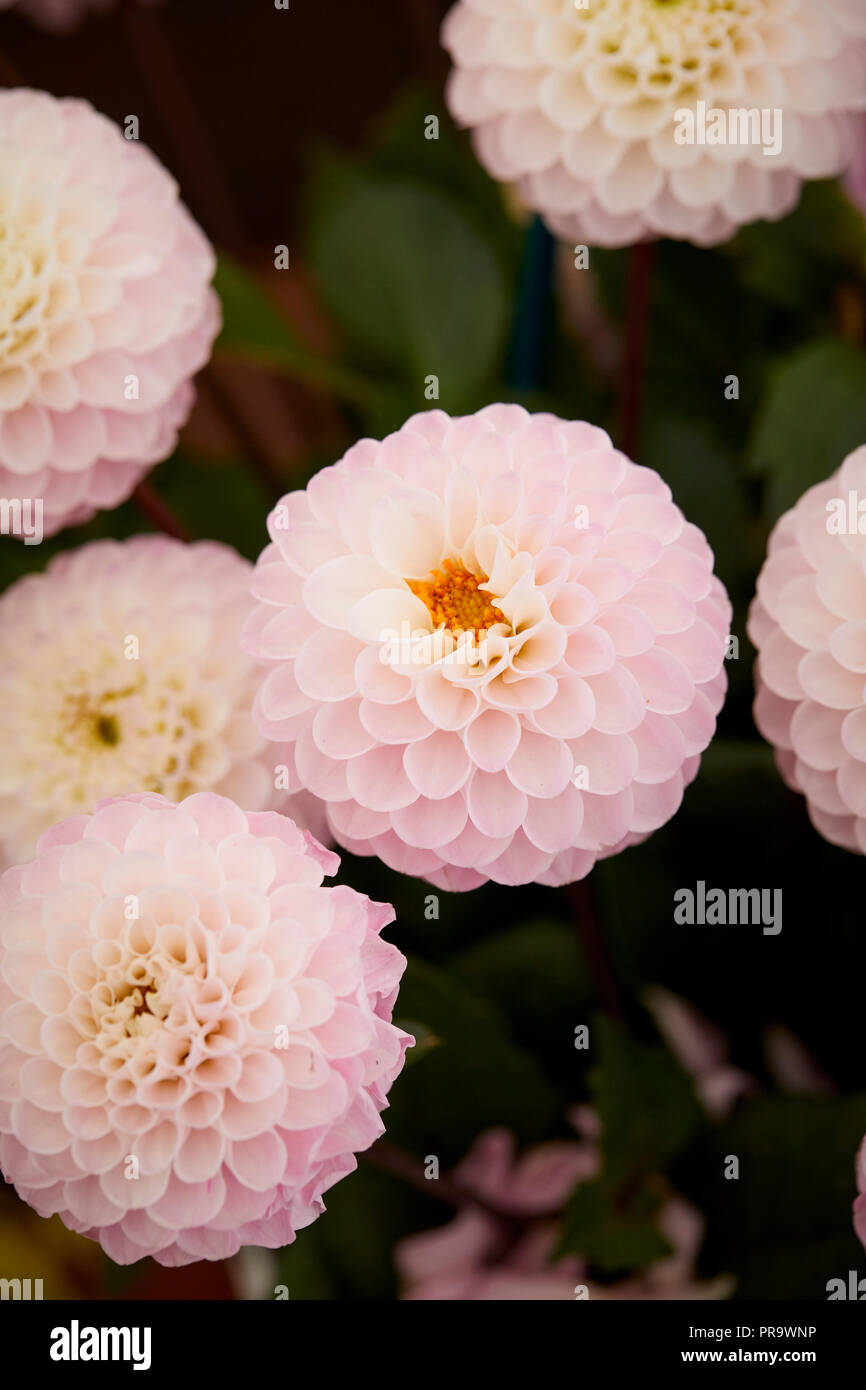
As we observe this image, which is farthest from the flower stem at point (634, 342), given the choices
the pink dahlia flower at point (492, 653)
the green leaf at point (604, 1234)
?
the green leaf at point (604, 1234)

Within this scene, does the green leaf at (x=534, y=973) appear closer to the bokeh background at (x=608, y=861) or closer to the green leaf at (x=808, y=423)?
the bokeh background at (x=608, y=861)

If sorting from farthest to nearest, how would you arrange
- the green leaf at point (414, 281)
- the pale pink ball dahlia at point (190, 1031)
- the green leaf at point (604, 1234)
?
the green leaf at point (414, 281)
the green leaf at point (604, 1234)
the pale pink ball dahlia at point (190, 1031)

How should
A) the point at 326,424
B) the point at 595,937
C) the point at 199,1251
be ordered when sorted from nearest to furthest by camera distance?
the point at 199,1251, the point at 595,937, the point at 326,424

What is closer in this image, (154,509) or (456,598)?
(456,598)

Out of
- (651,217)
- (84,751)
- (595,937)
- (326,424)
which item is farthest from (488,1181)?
(326,424)

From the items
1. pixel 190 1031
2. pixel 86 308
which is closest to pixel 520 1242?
pixel 190 1031

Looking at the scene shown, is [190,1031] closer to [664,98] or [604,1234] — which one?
[604,1234]

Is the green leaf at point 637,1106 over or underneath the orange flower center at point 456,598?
underneath
